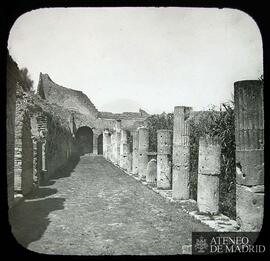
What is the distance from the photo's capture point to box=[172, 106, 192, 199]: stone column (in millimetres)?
9352

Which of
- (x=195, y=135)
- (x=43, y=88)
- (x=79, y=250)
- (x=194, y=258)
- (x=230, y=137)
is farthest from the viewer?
(x=43, y=88)

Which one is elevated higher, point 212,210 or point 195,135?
point 195,135

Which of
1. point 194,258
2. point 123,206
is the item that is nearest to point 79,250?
point 194,258

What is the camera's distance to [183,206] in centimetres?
862

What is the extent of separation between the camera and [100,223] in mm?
6969

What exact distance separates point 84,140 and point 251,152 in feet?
112

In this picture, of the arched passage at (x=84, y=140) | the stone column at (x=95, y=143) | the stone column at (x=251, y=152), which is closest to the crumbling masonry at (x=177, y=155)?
the stone column at (x=251, y=152)

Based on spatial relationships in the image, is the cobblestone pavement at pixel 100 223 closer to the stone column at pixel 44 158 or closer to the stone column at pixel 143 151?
the stone column at pixel 44 158

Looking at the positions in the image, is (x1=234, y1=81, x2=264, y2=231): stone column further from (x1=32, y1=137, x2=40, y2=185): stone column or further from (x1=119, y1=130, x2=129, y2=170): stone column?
(x1=119, y1=130, x2=129, y2=170): stone column

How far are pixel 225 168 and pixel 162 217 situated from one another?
2.94 m

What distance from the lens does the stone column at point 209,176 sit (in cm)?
764

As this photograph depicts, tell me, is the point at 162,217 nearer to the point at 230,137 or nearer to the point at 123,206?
the point at 123,206

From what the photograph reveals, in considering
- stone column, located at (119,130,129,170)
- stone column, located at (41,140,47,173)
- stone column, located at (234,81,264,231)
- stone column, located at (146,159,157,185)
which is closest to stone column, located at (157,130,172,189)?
stone column, located at (146,159,157,185)

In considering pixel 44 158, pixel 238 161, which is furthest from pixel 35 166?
pixel 238 161
